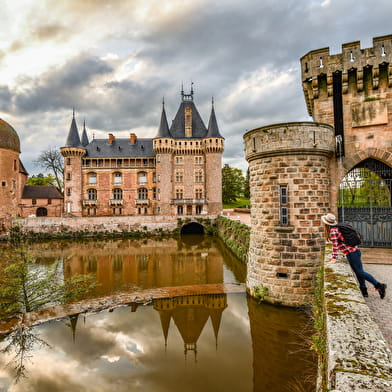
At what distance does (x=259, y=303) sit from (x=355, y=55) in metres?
8.55

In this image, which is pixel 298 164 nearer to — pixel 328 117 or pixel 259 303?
pixel 328 117

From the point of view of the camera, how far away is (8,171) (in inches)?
1252

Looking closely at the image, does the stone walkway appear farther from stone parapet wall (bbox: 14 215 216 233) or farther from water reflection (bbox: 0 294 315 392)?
stone parapet wall (bbox: 14 215 216 233)

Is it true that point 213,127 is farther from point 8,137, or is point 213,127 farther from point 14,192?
point 14,192

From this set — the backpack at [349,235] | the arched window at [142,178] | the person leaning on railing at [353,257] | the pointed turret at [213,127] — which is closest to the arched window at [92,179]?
the arched window at [142,178]

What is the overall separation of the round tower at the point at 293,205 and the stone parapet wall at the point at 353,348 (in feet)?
12.9

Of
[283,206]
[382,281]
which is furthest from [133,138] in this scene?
[382,281]

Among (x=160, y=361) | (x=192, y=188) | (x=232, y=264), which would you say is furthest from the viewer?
(x=192, y=188)

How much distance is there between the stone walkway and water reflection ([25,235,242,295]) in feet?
21.0

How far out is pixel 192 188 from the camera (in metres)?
38.2

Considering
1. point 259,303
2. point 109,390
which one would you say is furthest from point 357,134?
point 109,390

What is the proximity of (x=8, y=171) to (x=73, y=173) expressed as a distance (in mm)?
8054

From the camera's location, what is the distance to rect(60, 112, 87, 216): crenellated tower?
37562 millimetres

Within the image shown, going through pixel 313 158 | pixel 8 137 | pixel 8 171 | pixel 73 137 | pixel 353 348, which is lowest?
pixel 353 348
